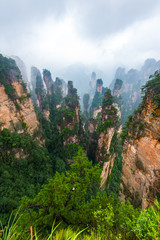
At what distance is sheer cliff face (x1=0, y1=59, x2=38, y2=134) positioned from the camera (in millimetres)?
16828

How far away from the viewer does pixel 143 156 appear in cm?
749

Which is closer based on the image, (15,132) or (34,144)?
(15,132)

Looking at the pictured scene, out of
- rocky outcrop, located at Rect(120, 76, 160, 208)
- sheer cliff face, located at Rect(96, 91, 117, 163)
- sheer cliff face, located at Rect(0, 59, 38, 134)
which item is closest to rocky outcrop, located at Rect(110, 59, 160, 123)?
sheer cliff face, located at Rect(96, 91, 117, 163)

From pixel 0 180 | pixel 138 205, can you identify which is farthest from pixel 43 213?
pixel 0 180

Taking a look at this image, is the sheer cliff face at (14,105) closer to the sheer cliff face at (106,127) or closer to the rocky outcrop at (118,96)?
the sheer cliff face at (106,127)

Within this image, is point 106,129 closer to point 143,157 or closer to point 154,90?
point 143,157

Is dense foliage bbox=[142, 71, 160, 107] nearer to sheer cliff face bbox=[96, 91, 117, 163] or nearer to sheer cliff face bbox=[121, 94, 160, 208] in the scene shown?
sheer cliff face bbox=[121, 94, 160, 208]

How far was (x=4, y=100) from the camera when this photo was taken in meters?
16.8

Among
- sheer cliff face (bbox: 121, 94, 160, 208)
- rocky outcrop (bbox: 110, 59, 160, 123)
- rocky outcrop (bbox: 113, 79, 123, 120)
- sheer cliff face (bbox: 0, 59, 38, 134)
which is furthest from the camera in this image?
rocky outcrop (bbox: 110, 59, 160, 123)

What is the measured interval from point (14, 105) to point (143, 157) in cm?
2095

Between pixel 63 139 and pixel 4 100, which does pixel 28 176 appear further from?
pixel 4 100

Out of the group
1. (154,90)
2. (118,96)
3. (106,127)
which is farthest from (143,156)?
(118,96)

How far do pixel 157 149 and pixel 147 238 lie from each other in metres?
5.62

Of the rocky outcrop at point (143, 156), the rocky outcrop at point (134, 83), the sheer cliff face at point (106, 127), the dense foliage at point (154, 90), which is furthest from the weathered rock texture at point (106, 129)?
the rocky outcrop at point (134, 83)
